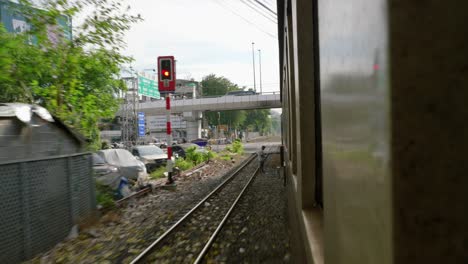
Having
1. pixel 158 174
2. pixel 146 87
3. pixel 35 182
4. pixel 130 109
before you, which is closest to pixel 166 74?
pixel 158 174

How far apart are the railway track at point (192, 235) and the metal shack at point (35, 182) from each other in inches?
70.5

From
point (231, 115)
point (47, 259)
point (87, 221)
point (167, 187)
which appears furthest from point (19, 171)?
point (231, 115)

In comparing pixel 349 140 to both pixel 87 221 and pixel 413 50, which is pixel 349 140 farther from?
pixel 87 221

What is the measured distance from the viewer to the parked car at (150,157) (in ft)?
51.4

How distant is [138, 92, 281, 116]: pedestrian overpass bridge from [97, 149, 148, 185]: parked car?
2509cm

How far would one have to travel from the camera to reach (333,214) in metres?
1.24

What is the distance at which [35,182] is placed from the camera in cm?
506

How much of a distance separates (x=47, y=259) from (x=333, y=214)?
16.7 ft

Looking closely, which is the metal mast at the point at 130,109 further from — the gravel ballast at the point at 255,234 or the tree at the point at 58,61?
the gravel ballast at the point at 255,234

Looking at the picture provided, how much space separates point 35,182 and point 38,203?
1.15ft

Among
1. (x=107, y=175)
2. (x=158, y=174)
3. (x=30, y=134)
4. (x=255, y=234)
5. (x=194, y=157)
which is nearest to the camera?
(x=30, y=134)

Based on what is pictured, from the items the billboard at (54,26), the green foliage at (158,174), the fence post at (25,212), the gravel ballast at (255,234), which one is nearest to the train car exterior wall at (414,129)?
the gravel ballast at (255,234)

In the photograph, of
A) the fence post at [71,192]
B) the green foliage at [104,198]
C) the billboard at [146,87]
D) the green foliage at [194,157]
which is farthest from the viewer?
the billboard at [146,87]

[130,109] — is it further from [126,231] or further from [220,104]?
[126,231]
